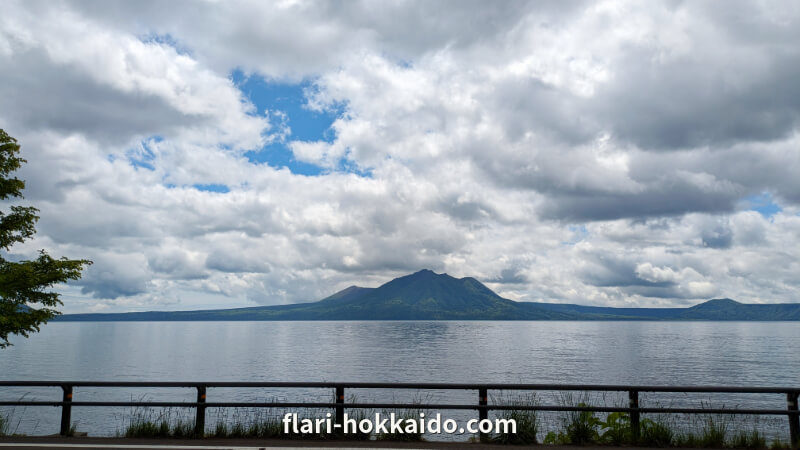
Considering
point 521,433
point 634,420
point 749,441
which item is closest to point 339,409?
point 521,433

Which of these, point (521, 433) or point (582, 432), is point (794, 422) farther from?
point (521, 433)

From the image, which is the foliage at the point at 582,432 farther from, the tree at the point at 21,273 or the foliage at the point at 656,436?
the tree at the point at 21,273

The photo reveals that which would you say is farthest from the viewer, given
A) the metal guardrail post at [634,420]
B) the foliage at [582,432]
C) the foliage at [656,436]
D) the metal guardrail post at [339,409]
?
the metal guardrail post at [339,409]

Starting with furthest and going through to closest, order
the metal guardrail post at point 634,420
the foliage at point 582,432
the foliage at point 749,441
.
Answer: the foliage at point 582,432 < the metal guardrail post at point 634,420 < the foliage at point 749,441

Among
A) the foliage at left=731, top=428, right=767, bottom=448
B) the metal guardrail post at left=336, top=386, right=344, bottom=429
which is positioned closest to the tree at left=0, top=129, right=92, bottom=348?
the metal guardrail post at left=336, top=386, right=344, bottom=429

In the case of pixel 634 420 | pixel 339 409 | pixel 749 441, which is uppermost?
pixel 339 409

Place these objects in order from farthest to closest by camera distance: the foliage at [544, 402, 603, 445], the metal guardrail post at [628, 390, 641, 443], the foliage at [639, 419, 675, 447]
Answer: the foliage at [544, 402, 603, 445] → the metal guardrail post at [628, 390, 641, 443] → the foliage at [639, 419, 675, 447]

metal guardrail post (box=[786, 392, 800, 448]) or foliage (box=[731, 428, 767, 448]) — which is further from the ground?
metal guardrail post (box=[786, 392, 800, 448])

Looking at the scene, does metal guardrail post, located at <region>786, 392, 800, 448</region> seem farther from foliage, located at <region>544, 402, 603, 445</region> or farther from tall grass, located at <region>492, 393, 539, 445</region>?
tall grass, located at <region>492, 393, 539, 445</region>

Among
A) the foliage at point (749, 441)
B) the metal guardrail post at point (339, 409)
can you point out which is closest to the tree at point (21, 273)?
the metal guardrail post at point (339, 409)

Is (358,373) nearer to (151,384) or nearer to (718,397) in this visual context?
(718,397)

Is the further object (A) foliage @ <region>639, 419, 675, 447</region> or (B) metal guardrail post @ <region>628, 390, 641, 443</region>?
(B) metal guardrail post @ <region>628, 390, 641, 443</region>

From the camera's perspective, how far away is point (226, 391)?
48.6 metres

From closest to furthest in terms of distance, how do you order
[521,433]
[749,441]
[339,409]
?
[749,441]
[521,433]
[339,409]
